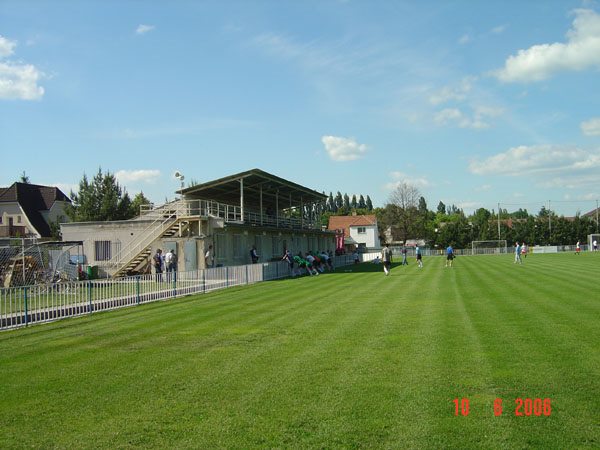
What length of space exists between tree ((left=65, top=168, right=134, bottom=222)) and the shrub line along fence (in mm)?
40682

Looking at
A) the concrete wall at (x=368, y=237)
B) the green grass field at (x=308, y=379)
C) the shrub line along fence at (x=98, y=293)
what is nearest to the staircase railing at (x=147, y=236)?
the shrub line along fence at (x=98, y=293)

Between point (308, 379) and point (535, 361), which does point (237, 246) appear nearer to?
point (308, 379)

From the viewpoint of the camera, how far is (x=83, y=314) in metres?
16.0

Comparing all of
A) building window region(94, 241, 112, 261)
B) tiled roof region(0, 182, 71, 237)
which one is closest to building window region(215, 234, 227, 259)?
building window region(94, 241, 112, 261)

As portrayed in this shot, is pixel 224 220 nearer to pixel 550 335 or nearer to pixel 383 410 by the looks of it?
pixel 550 335

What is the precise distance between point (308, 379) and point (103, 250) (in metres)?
31.8

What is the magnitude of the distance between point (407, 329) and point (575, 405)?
5178 mm

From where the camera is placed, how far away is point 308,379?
752 centimetres

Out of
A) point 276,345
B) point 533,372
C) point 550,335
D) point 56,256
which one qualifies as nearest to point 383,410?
point 533,372

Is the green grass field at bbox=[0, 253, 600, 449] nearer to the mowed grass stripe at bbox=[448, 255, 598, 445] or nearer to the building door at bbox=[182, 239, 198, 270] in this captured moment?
the mowed grass stripe at bbox=[448, 255, 598, 445]

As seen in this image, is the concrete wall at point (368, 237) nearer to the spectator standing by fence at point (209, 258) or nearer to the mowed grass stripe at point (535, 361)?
the spectator standing by fence at point (209, 258)

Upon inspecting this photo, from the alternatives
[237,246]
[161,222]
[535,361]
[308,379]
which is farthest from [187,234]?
[535,361]
